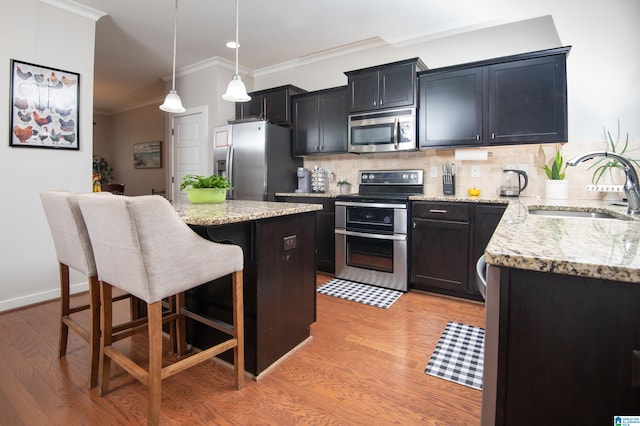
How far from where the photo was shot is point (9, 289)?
282cm

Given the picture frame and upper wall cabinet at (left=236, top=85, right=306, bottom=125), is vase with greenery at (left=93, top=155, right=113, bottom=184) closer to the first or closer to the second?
the picture frame

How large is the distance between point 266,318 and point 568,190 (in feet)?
9.42

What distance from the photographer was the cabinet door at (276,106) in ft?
14.2

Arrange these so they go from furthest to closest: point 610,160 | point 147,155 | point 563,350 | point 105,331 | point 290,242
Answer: point 147,155 → point 610,160 → point 290,242 → point 105,331 → point 563,350

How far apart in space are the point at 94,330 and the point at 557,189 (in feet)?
11.4

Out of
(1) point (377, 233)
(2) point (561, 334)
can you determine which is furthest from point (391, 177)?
(2) point (561, 334)

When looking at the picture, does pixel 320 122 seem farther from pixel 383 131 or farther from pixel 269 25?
pixel 269 25

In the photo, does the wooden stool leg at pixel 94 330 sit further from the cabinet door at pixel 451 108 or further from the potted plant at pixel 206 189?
the cabinet door at pixel 451 108

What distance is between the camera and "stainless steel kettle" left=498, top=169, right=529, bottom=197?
10.0 ft

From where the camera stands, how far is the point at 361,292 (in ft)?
10.7

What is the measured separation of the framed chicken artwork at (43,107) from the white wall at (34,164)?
Answer: 0.04m

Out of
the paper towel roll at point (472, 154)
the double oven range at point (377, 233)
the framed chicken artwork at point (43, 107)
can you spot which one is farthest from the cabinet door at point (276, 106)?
the paper towel roll at point (472, 154)

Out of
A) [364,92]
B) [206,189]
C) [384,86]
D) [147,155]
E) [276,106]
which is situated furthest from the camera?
[147,155]

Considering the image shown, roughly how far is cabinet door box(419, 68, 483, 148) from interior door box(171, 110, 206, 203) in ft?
9.87
